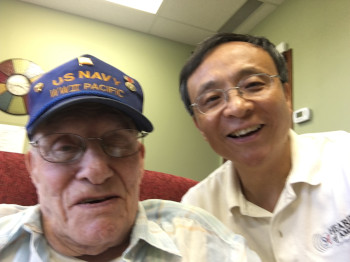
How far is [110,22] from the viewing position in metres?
2.83

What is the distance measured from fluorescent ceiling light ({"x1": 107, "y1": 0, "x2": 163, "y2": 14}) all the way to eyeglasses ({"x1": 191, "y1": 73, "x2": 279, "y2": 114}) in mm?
1709

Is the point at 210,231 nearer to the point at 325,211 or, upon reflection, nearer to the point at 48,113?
the point at 325,211

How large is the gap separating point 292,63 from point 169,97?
1202 mm

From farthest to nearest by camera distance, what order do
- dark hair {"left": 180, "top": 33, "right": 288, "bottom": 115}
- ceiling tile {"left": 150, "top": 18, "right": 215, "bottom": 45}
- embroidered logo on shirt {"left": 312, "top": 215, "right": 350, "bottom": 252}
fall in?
ceiling tile {"left": 150, "top": 18, "right": 215, "bottom": 45} < dark hair {"left": 180, "top": 33, "right": 288, "bottom": 115} < embroidered logo on shirt {"left": 312, "top": 215, "right": 350, "bottom": 252}

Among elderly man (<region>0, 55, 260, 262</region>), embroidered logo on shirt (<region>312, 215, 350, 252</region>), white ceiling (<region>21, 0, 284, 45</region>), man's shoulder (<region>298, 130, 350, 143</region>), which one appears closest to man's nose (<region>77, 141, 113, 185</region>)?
elderly man (<region>0, 55, 260, 262</region>)

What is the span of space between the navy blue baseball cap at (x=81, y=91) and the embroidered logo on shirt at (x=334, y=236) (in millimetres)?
660

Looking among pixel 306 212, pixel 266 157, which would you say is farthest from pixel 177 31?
pixel 306 212

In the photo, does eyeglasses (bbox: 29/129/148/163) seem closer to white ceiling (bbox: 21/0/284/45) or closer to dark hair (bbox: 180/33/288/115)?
dark hair (bbox: 180/33/288/115)

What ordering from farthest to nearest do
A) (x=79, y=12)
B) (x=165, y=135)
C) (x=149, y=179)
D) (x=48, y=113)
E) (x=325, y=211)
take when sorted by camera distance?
1. (x=165, y=135)
2. (x=79, y=12)
3. (x=149, y=179)
4. (x=325, y=211)
5. (x=48, y=113)

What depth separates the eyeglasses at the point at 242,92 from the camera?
3.40 feet

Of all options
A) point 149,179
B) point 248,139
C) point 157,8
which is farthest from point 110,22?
point 248,139

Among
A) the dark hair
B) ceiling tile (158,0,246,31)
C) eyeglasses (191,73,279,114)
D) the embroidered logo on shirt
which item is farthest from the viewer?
ceiling tile (158,0,246,31)

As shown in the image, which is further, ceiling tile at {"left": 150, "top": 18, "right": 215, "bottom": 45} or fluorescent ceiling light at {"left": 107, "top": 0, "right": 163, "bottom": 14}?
ceiling tile at {"left": 150, "top": 18, "right": 215, "bottom": 45}

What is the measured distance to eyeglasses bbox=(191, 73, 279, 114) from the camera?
3.40 feet
